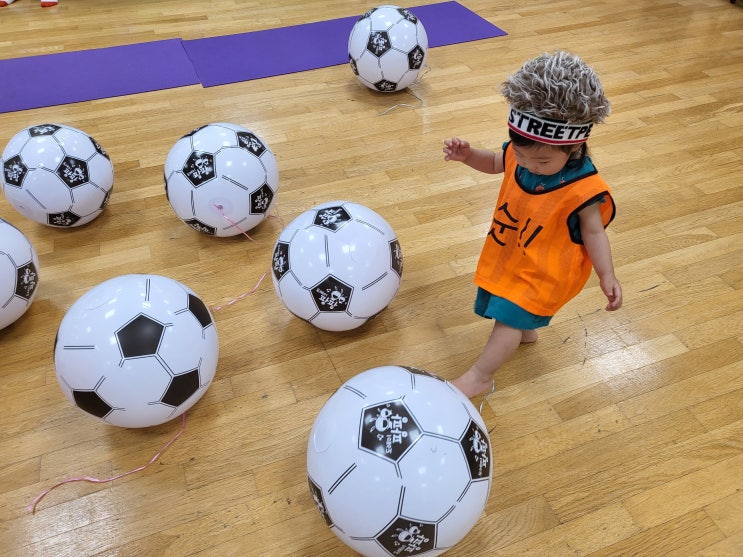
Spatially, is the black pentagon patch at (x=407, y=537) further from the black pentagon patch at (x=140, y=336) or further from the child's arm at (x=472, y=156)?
the child's arm at (x=472, y=156)

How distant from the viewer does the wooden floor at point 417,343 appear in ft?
4.90

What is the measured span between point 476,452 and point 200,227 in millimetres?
1468

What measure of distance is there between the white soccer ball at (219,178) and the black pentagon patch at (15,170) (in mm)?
561

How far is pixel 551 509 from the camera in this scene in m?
1.51

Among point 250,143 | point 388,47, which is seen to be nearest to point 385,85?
point 388,47

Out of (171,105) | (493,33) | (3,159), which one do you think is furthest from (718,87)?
(3,159)

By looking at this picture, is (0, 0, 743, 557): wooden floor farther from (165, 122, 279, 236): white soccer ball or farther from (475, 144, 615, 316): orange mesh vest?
(475, 144, 615, 316): orange mesh vest

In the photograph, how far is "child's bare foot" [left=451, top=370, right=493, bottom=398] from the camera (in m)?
1.76

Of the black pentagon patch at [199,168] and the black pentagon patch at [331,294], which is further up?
the black pentagon patch at [199,168]

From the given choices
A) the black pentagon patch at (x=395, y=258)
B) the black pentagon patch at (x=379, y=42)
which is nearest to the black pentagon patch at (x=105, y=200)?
the black pentagon patch at (x=395, y=258)

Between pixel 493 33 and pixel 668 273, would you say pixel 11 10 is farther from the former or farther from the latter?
pixel 668 273

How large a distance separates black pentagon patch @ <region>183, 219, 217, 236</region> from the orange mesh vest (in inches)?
44.6

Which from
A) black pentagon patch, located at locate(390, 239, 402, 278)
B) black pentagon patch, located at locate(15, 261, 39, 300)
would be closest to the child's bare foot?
black pentagon patch, located at locate(390, 239, 402, 278)

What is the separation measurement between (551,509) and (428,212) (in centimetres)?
139
